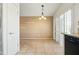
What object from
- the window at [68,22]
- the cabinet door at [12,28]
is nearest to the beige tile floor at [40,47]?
the cabinet door at [12,28]

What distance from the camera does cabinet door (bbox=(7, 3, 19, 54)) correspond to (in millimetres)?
3674

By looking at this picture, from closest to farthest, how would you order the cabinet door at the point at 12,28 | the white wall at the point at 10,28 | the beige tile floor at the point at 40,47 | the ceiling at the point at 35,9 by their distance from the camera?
the white wall at the point at 10,28
the cabinet door at the point at 12,28
the ceiling at the point at 35,9
the beige tile floor at the point at 40,47

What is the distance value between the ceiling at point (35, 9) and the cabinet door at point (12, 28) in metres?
0.17

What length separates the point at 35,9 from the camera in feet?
12.8

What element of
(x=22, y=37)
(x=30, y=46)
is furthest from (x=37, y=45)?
(x=22, y=37)

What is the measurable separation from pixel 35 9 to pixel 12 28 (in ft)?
2.76

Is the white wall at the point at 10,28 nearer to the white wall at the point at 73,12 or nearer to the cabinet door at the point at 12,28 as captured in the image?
the cabinet door at the point at 12,28

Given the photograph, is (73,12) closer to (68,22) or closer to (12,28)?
(68,22)

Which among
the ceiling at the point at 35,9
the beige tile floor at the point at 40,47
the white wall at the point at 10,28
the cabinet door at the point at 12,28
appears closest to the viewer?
the white wall at the point at 10,28

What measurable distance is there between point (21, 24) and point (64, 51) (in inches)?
56.3

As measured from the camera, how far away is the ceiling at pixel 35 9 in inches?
151

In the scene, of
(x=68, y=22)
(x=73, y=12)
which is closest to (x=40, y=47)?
(x=68, y=22)

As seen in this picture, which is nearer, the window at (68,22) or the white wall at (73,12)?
the white wall at (73,12)

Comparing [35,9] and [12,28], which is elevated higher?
[35,9]
